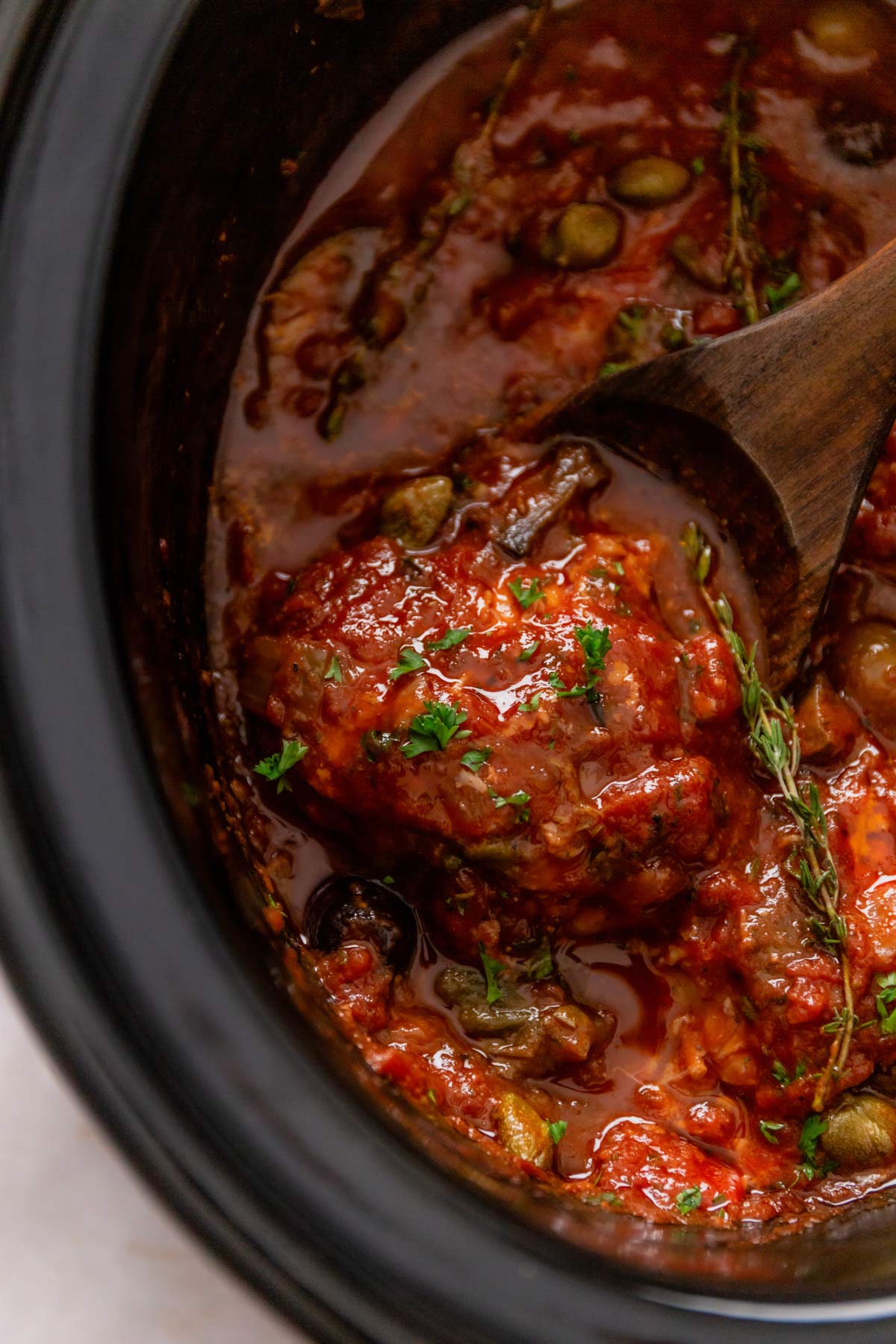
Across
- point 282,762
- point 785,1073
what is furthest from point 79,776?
point 785,1073

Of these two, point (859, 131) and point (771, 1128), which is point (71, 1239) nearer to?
point (771, 1128)

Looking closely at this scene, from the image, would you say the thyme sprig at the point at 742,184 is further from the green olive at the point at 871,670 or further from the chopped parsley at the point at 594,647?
the chopped parsley at the point at 594,647

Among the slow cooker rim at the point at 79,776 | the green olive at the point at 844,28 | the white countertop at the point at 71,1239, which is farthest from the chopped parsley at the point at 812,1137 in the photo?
the green olive at the point at 844,28

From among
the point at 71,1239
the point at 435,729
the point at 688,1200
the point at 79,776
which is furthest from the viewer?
the point at 71,1239

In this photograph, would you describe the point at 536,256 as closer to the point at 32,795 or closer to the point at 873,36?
the point at 873,36

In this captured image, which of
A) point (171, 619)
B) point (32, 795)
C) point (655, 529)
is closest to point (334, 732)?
point (171, 619)
